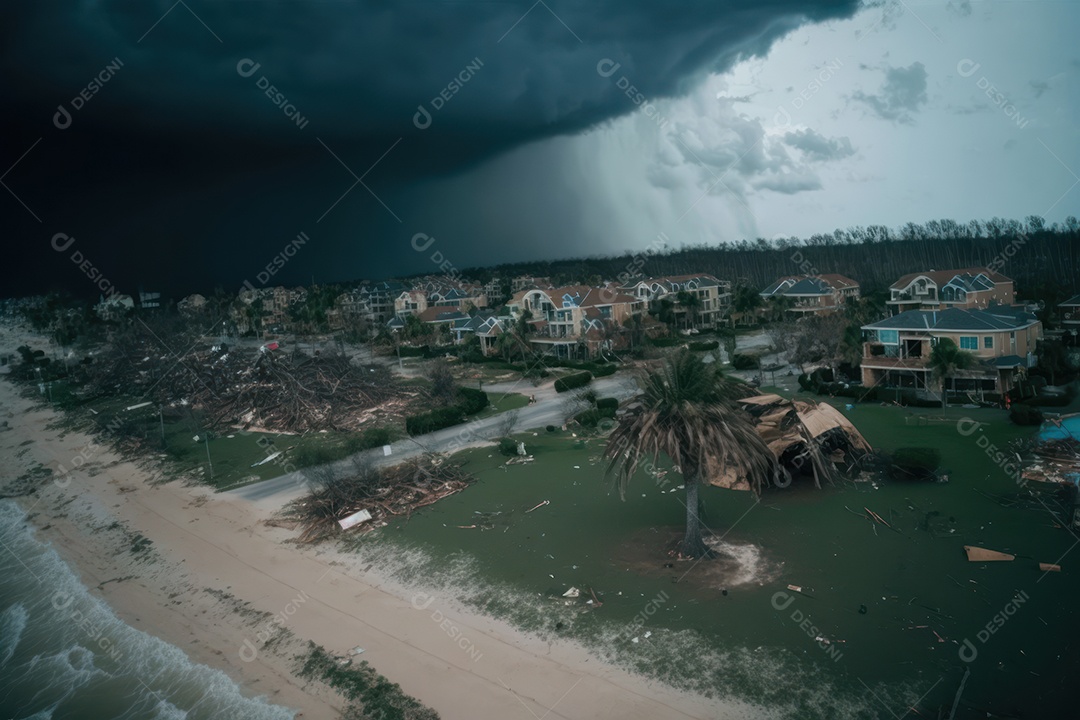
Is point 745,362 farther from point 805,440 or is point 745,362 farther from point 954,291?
point 805,440

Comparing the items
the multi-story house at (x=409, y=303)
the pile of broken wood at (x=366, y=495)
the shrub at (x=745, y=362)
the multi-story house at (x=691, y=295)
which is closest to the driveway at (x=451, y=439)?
the pile of broken wood at (x=366, y=495)

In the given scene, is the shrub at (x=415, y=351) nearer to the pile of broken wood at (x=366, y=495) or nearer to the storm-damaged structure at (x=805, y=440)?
the pile of broken wood at (x=366, y=495)

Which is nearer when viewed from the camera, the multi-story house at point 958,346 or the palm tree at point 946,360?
the palm tree at point 946,360

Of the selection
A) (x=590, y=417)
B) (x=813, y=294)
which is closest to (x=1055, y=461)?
(x=590, y=417)

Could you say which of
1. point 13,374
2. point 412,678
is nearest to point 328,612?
point 412,678

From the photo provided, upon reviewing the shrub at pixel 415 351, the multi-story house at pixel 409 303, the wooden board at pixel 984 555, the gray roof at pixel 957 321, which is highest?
the multi-story house at pixel 409 303

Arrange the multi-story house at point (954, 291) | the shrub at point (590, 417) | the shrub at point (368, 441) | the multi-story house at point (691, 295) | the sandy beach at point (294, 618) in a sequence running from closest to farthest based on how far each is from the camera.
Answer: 1. the sandy beach at point (294, 618)
2. the shrub at point (368, 441)
3. the shrub at point (590, 417)
4. the multi-story house at point (954, 291)
5. the multi-story house at point (691, 295)

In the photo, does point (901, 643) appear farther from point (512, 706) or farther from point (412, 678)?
point (412, 678)
